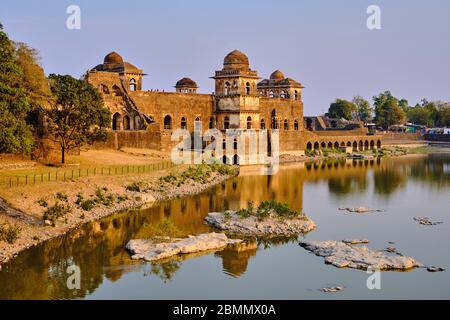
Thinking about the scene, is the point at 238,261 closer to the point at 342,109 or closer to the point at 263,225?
the point at 263,225

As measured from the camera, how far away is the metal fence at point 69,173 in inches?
1256

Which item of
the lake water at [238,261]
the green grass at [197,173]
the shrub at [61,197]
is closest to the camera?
the lake water at [238,261]

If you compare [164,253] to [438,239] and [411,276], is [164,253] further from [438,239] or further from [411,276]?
[438,239]

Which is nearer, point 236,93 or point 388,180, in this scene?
point 388,180

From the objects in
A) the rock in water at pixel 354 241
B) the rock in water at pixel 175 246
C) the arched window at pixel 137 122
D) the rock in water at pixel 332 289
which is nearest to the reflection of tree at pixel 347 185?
the rock in water at pixel 354 241

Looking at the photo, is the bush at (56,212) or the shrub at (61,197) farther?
the shrub at (61,197)

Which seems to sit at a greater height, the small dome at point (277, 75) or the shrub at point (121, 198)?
the small dome at point (277, 75)

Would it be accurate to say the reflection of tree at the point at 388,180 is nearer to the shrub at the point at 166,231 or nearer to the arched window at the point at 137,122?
the shrub at the point at 166,231

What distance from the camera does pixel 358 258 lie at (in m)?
24.2

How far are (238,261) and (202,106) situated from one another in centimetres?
3941

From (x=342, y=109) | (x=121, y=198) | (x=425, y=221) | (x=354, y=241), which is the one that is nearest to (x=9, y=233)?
(x=121, y=198)

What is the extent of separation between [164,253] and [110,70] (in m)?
36.3

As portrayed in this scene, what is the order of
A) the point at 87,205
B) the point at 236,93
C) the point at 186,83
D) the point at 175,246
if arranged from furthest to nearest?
the point at 186,83 → the point at 236,93 → the point at 87,205 → the point at 175,246

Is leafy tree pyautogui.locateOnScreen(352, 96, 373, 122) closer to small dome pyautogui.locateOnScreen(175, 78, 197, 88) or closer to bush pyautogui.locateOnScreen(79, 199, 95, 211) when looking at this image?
small dome pyautogui.locateOnScreen(175, 78, 197, 88)
